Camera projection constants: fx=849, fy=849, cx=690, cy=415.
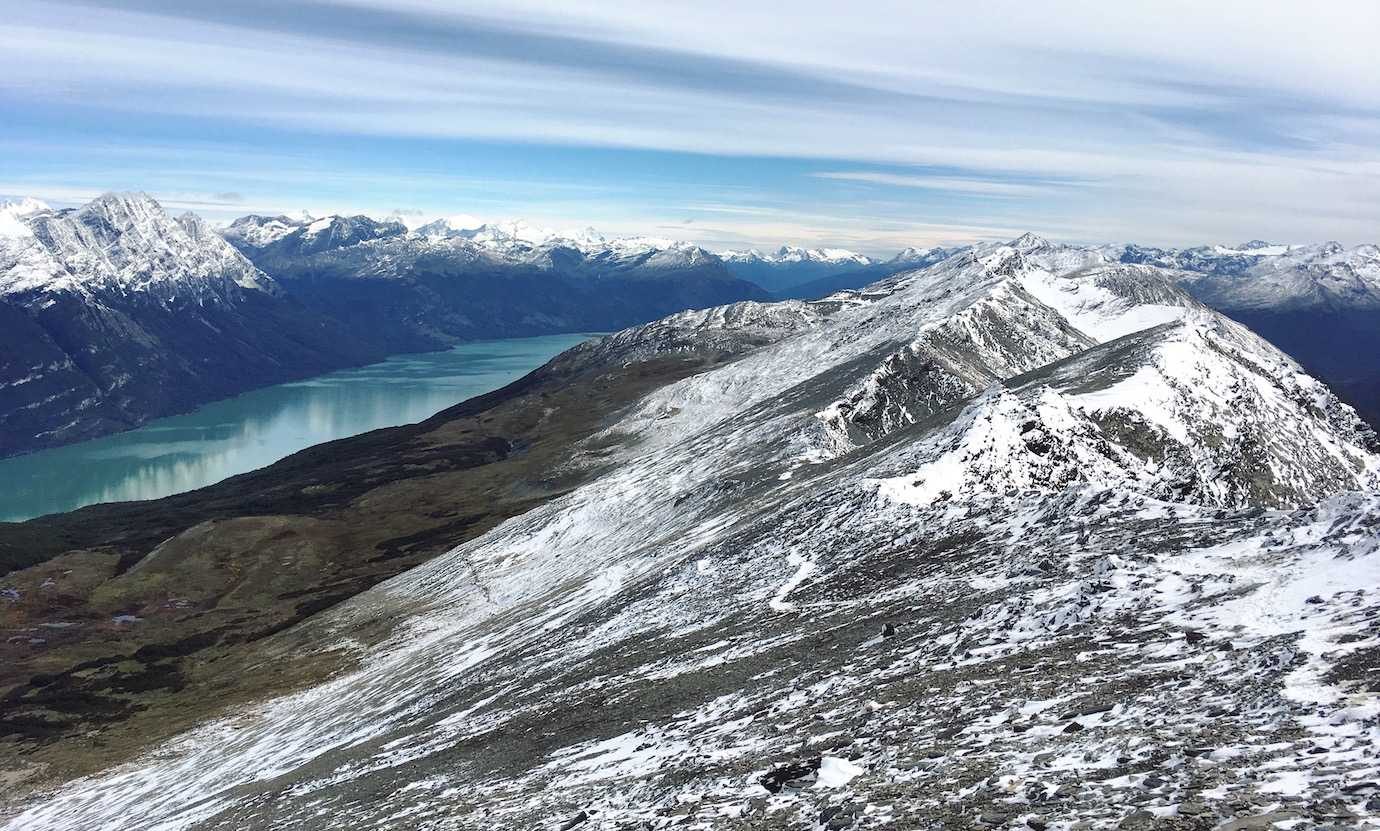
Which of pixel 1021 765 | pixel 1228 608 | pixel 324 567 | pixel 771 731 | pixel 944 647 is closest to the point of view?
pixel 1021 765

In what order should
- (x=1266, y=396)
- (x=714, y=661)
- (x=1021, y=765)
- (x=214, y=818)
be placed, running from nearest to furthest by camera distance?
(x=1021, y=765) → (x=714, y=661) → (x=214, y=818) → (x=1266, y=396)

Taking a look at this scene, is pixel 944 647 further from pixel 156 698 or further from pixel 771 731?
pixel 156 698

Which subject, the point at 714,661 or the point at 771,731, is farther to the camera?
the point at 714,661

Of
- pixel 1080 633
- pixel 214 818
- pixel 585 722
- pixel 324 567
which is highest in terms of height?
pixel 1080 633

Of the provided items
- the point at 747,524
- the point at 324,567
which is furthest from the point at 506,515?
the point at 747,524

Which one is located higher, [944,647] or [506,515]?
[944,647]

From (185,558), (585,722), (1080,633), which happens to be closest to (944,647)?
(1080,633)

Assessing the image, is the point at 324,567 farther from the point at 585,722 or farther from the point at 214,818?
the point at 585,722
